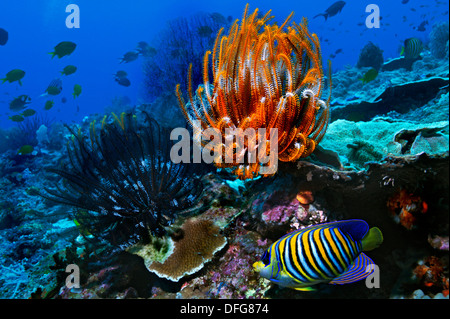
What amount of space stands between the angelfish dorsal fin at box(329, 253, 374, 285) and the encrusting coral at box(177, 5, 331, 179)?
92cm

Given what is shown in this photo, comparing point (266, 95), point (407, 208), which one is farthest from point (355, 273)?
point (266, 95)

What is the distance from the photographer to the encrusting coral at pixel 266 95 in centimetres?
213

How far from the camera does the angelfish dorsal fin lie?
1659 millimetres

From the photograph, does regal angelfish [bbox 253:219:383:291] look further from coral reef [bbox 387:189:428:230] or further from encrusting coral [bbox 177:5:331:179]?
encrusting coral [bbox 177:5:331:179]

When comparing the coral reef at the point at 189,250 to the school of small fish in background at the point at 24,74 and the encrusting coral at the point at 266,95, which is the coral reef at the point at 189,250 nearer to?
the encrusting coral at the point at 266,95

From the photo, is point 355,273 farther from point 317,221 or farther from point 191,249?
point 191,249

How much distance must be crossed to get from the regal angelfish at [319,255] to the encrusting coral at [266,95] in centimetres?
72

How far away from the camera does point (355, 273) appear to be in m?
1.67

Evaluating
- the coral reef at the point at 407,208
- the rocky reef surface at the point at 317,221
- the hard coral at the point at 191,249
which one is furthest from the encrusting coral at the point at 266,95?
the coral reef at the point at 407,208

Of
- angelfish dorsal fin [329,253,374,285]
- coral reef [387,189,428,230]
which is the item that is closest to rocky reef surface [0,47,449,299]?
coral reef [387,189,428,230]

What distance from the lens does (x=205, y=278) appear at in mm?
2248

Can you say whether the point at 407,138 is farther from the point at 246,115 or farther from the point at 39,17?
the point at 39,17
